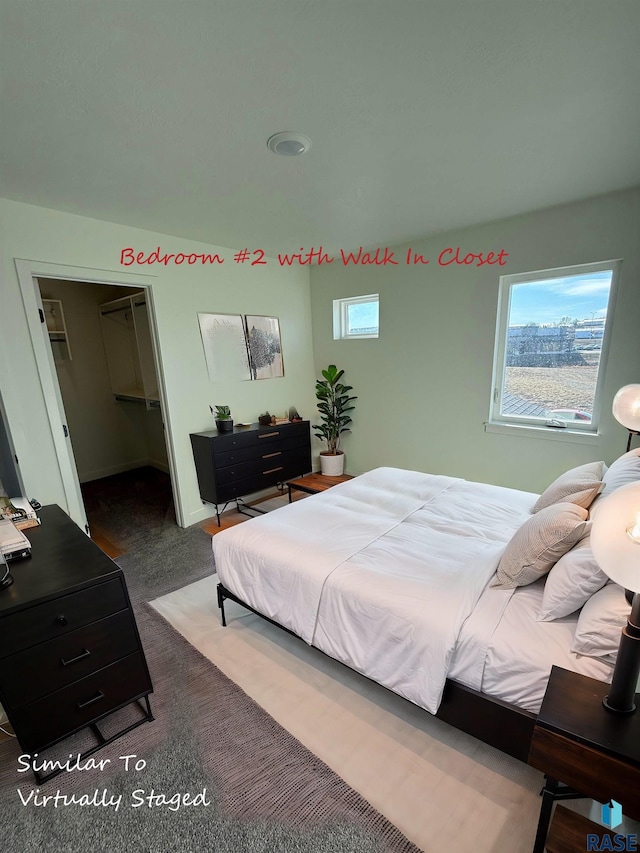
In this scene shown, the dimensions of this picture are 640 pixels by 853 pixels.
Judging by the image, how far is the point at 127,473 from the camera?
16.2 ft

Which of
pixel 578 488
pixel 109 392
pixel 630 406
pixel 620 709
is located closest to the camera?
pixel 620 709

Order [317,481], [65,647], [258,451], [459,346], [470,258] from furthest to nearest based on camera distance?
[317,481], [258,451], [459,346], [470,258], [65,647]

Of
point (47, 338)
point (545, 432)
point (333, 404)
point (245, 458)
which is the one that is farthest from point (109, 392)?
point (545, 432)

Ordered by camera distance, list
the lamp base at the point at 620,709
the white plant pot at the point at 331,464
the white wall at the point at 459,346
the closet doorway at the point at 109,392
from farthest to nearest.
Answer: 1. the white plant pot at the point at 331,464
2. the closet doorway at the point at 109,392
3. the white wall at the point at 459,346
4. the lamp base at the point at 620,709

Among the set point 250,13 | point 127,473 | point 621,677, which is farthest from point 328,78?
point 127,473

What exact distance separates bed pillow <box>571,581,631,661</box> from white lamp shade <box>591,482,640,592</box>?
330 mm

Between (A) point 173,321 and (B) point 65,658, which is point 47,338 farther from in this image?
(B) point 65,658

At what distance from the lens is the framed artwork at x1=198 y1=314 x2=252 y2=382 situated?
339 cm

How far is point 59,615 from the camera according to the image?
1.25 m

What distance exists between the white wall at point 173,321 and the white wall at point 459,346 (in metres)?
0.51

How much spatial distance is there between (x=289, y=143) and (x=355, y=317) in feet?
8.35

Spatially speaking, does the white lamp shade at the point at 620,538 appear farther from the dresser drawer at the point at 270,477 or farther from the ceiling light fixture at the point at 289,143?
the dresser drawer at the point at 270,477

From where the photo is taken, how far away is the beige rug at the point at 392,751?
3.84ft

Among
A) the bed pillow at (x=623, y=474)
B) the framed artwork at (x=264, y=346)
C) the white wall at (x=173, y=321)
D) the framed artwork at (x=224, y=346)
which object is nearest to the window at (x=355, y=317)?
the white wall at (x=173, y=321)
